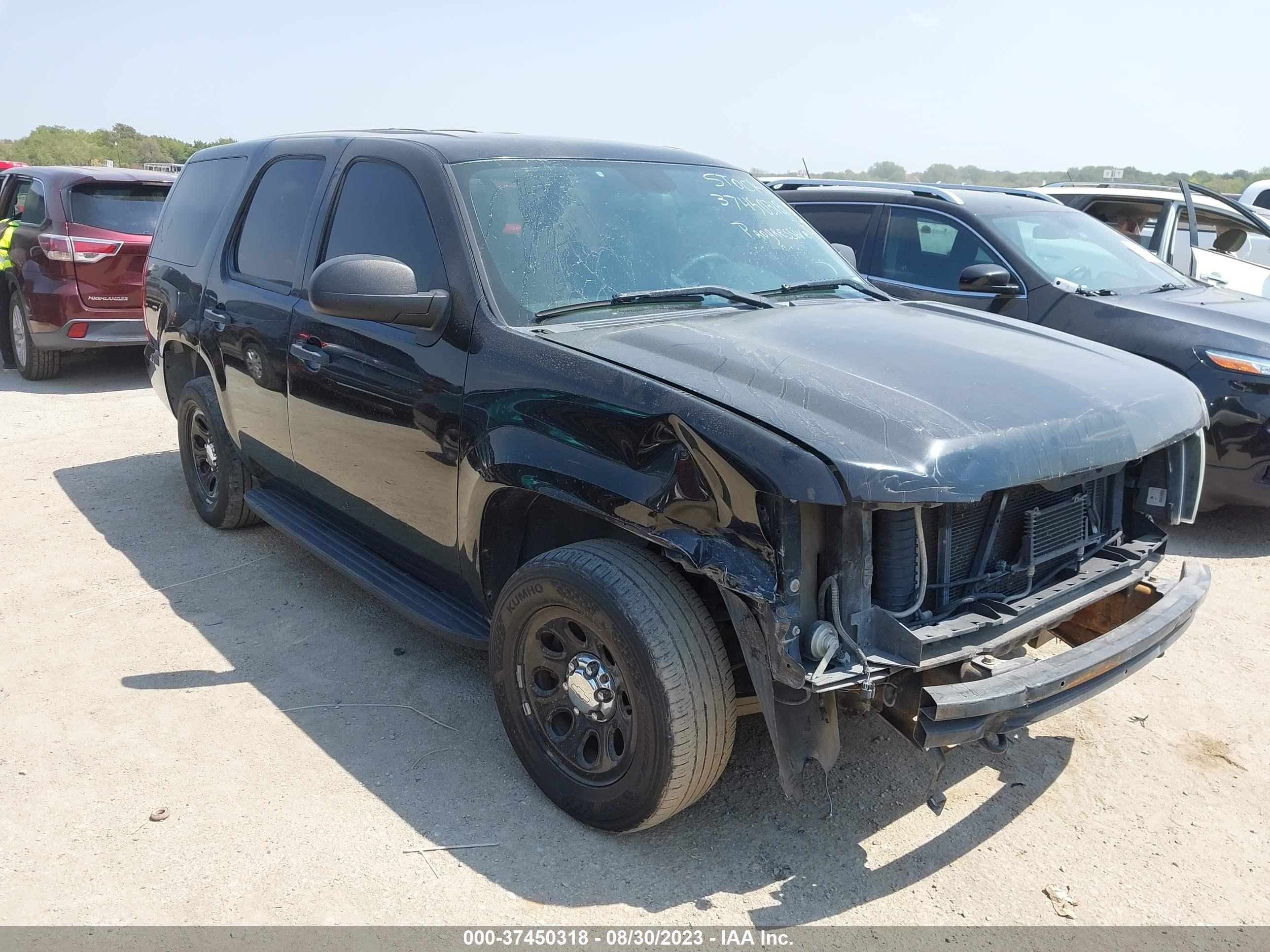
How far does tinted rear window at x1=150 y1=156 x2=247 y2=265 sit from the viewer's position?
5.01 metres

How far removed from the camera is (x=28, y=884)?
2.76 metres

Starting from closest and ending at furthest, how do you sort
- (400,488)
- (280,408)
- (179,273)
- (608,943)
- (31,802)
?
(608,943) < (31,802) < (400,488) < (280,408) < (179,273)

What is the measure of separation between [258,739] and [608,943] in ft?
5.08

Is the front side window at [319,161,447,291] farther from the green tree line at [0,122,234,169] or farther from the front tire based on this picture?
the green tree line at [0,122,234,169]

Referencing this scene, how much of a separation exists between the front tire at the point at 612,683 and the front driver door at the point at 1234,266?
6.58m

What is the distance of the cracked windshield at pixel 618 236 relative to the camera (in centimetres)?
334

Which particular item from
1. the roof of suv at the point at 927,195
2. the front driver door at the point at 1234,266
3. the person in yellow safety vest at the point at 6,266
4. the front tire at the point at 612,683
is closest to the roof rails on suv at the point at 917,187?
the roof of suv at the point at 927,195

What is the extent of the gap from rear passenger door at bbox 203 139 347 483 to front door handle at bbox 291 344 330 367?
0.13 meters

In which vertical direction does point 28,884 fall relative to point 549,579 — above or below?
below

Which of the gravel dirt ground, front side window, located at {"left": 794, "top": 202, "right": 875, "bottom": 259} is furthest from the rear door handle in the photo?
front side window, located at {"left": 794, "top": 202, "right": 875, "bottom": 259}

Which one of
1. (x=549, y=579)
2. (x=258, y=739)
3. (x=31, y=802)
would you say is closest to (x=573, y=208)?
(x=549, y=579)

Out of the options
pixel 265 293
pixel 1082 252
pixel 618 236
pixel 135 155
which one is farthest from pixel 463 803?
pixel 135 155

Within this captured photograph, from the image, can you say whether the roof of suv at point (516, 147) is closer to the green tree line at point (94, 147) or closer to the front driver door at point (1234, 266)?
the front driver door at point (1234, 266)

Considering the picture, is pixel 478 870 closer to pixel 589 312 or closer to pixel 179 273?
pixel 589 312
